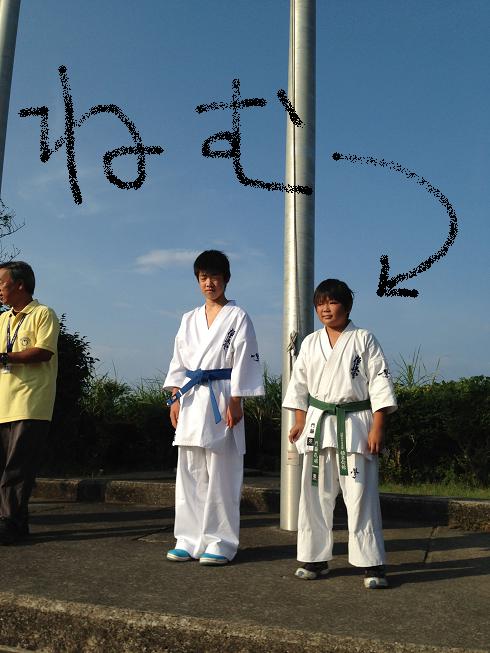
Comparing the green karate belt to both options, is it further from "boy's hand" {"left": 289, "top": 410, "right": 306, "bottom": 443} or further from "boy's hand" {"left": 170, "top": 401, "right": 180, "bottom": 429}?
"boy's hand" {"left": 170, "top": 401, "right": 180, "bottom": 429}

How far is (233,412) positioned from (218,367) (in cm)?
30

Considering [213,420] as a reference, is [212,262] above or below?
above

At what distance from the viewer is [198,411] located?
4031 mm

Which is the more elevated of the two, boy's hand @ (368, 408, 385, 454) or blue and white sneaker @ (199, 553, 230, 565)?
boy's hand @ (368, 408, 385, 454)

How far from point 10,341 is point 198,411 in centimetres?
151

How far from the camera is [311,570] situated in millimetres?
3564

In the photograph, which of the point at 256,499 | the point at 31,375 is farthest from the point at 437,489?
the point at 31,375

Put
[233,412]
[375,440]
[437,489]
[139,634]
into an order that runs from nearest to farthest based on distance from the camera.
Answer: [139,634] → [375,440] → [233,412] → [437,489]

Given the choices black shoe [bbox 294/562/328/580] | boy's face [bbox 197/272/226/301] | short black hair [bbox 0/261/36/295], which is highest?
short black hair [bbox 0/261/36/295]

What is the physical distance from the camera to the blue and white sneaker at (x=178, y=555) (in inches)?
152

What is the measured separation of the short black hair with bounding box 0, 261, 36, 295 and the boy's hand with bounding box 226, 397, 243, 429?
1.74m

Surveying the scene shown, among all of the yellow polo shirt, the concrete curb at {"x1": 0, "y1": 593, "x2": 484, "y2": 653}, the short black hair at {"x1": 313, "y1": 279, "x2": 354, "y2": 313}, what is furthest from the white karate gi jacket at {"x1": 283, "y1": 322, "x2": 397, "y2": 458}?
the yellow polo shirt

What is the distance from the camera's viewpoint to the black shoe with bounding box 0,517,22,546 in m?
4.22

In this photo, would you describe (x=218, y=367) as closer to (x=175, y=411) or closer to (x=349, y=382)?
(x=175, y=411)
